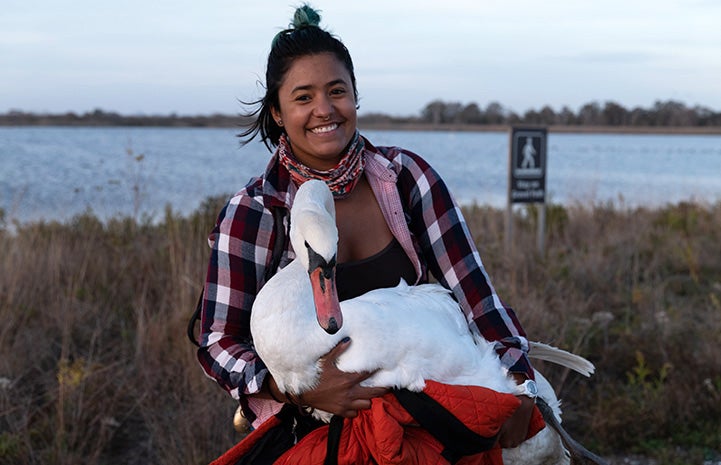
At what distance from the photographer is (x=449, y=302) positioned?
108 inches

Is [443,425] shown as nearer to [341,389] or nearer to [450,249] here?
[341,389]

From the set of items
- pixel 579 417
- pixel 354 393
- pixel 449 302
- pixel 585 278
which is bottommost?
pixel 579 417

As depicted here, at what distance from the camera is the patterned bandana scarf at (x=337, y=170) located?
2871 mm

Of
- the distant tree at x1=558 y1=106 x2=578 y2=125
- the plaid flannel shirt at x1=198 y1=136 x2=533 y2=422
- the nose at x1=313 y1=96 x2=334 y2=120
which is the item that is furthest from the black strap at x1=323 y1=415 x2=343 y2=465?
the distant tree at x1=558 y1=106 x2=578 y2=125

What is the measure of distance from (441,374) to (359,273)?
0.54 meters

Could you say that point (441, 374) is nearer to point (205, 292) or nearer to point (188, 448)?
point (205, 292)

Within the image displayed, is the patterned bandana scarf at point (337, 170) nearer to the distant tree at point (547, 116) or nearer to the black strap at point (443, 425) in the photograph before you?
the black strap at point (443, 425)

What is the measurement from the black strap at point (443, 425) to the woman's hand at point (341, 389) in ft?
0.38

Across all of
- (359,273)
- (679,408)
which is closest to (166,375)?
(359,273)

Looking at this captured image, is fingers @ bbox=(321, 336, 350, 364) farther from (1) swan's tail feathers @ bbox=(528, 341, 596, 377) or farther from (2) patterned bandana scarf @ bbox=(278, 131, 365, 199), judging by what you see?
(1) swan's tail feathers @ bbox=(528, 341, 596, 377)

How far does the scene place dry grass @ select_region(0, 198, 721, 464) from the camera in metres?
4.08

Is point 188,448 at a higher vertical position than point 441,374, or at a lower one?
lower

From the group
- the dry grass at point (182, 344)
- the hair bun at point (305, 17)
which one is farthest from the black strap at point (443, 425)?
the dry grass at point (182, 344)

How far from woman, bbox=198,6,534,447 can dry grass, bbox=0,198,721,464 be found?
4.37ft
